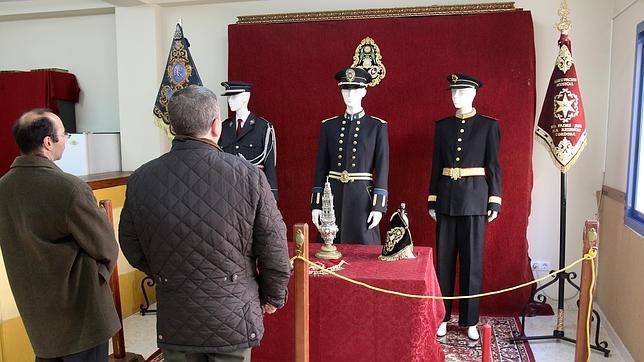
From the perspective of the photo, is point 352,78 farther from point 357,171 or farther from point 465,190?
point 465,190

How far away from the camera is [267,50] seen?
402 centimetres

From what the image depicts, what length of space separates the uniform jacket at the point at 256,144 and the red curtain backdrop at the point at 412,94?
1.80 feet

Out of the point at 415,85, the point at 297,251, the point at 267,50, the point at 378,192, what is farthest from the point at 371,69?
the point at 297,251

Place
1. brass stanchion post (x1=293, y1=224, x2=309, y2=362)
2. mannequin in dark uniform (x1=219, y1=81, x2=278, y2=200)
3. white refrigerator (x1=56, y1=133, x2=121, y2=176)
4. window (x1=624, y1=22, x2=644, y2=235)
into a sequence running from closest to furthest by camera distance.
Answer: brass stanchion post (x1=293, y1=224, x2=309, y2=362) < window (x1=624, y1=22, x2=644, y2=235) < mannequin in dark uniform (x1=219, y1=81, x2=278, y2=200) < white refrigerator (x1=56, y1=133, x2=121, y2=176)

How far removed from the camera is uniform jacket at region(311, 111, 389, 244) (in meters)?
3.11

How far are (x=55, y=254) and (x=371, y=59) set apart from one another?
8.60 ft

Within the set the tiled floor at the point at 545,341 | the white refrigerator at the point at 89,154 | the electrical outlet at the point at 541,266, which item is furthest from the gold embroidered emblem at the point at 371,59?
the white refrigerator at the point at 89,154

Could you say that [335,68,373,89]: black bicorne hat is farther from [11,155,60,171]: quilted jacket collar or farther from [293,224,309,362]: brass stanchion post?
[11,155,60,171]: quilted jacket collar

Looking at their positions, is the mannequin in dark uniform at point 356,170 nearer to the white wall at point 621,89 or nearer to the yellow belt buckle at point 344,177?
the yellow belt buckle at point 344,177

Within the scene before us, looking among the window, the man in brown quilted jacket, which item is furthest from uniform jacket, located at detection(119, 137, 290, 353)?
the window

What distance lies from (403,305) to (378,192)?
3.26 ft

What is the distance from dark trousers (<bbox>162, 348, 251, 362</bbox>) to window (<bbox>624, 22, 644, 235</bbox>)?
7.13ft

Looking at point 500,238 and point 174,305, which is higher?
point 174,305

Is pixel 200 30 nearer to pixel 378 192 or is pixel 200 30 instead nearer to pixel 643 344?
pixel 378 192
